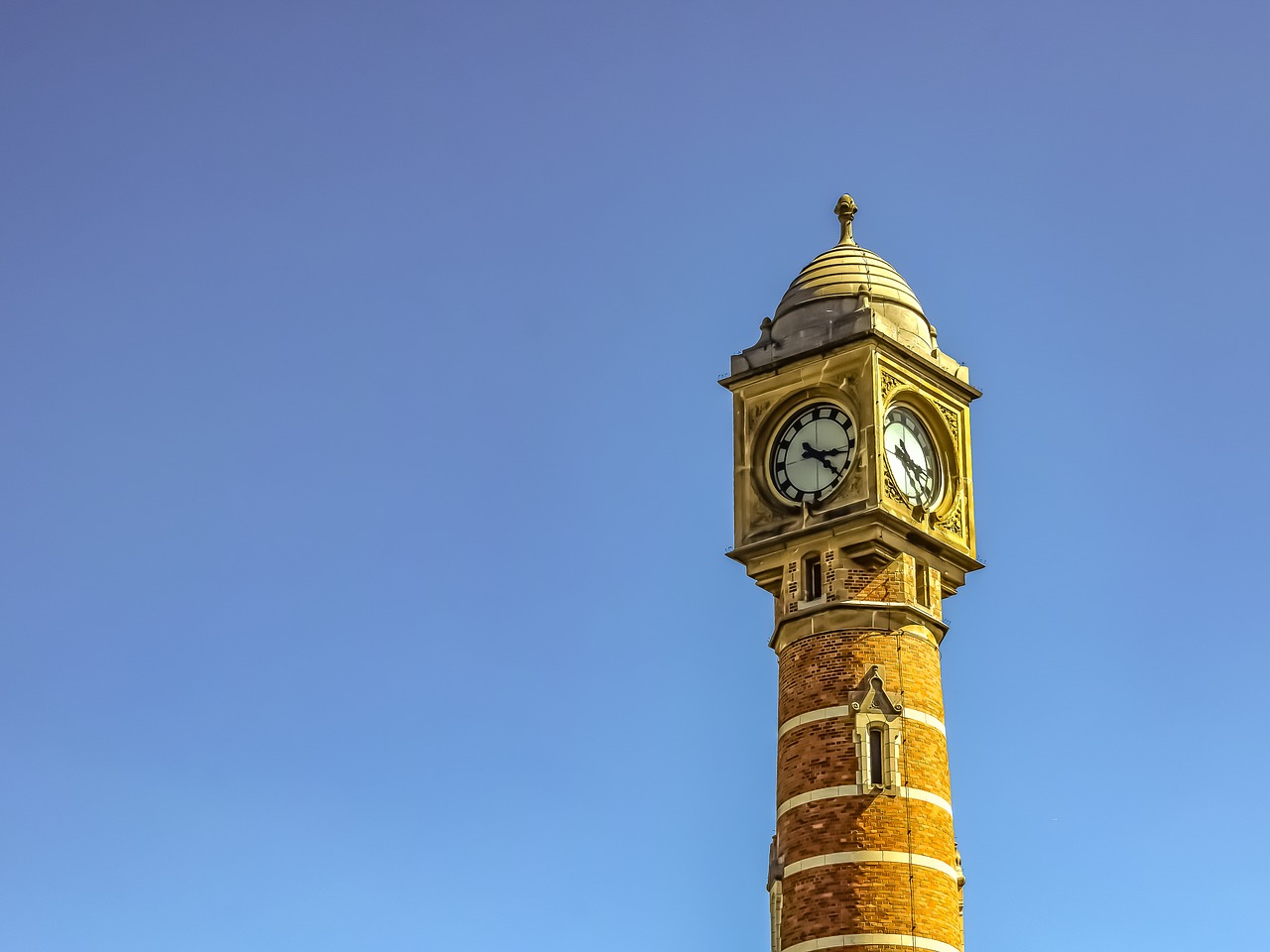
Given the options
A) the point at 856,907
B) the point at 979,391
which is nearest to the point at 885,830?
the point at 856,907

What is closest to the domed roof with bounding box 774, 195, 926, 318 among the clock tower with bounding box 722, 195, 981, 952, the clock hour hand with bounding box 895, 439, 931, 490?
the clock tower with bounding box 722, 195, 981, 952

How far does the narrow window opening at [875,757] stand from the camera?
44406 mm

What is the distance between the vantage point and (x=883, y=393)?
47.5 meters

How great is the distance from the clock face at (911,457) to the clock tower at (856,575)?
0.04 m

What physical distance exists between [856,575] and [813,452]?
2.97m

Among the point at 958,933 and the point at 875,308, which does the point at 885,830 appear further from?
the point at 875,308

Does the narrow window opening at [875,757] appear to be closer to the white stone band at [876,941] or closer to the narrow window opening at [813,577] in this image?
the white stone band at [876,941]

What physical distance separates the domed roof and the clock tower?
1.8 inches

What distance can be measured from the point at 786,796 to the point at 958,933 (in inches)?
158

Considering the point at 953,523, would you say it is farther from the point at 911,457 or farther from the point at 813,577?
the point at 813,577

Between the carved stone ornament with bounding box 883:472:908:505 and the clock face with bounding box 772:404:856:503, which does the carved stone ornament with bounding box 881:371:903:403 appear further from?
the carved stone ornament with bounding box 883:472:908:505

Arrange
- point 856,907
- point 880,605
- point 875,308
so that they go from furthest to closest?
point 875,308
point 880,605
point 856,907

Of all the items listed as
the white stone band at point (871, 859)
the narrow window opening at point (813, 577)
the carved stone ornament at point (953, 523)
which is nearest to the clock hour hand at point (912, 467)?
the carved stone ornament at point (953, 523)

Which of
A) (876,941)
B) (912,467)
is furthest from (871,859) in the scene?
(912,467)
